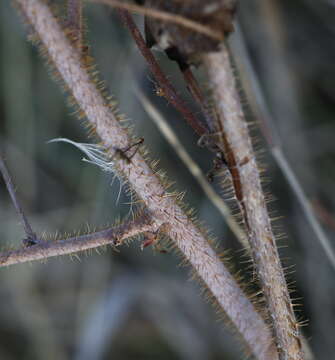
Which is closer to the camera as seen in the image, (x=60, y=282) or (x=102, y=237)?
(x=102, y=237)

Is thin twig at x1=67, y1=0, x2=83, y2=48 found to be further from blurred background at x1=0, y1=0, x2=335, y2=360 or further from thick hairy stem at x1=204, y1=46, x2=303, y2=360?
blurred background at x1=0, y1=0, x2=335, y2=360

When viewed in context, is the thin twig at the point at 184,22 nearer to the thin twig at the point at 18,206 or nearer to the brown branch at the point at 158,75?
the brown branch at the point at 158,75

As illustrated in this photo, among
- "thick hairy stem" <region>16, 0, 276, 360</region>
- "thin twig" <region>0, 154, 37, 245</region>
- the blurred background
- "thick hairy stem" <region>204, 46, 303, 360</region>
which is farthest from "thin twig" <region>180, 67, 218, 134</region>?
the blurred background

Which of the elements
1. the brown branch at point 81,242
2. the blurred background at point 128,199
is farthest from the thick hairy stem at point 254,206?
the blurred background at point 128,199

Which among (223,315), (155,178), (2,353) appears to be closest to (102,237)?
(155,178)

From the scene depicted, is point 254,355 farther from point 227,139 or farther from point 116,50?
point 116,50

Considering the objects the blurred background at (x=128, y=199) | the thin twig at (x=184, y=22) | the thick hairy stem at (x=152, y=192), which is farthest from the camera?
the blurred background at (x=128, y=199)
